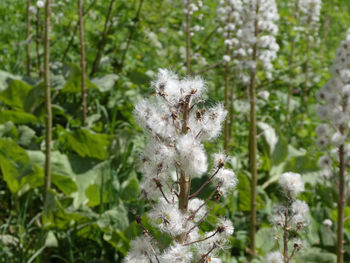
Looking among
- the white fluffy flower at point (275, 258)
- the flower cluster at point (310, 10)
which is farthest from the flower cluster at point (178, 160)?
the flower cluster at point (310, 10)

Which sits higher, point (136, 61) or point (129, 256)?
point (136, 61)

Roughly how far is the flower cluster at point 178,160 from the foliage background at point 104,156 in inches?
5.5

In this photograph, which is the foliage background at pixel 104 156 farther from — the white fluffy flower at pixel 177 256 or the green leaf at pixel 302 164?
the white fluffy flower at pixel 177 256

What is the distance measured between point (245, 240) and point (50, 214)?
4.57 feet

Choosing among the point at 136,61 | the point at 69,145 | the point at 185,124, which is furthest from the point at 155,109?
the point at 136,61

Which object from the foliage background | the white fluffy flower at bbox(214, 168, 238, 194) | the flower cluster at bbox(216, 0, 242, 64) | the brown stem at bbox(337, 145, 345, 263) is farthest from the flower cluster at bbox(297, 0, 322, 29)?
the white fluffy flower at bbox(214, 168, 238, 194)

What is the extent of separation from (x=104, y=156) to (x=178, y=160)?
2.60 metres

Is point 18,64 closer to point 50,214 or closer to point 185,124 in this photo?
point 50,214

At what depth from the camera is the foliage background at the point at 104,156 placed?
10.00 feet

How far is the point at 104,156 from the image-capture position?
379cm

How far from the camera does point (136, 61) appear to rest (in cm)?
576

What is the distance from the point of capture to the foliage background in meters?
3.05

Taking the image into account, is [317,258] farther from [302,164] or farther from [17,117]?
[17,117]

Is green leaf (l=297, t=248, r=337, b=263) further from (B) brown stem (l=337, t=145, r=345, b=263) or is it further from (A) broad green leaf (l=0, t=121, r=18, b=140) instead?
(A) broad green leaf (l=0, t=121, r=18, b=140)
